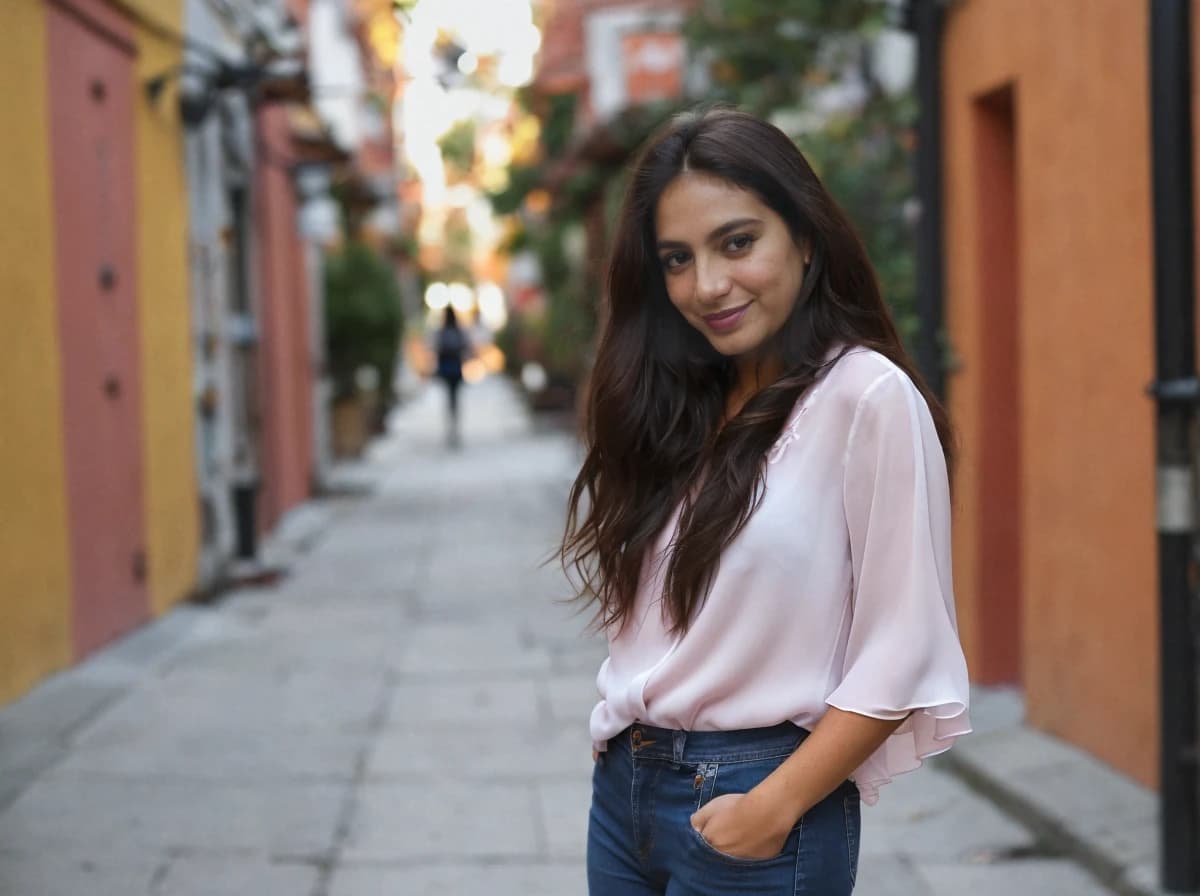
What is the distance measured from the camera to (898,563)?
71.0 inches

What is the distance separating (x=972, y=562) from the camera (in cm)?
680

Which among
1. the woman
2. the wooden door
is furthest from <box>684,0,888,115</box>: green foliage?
the woman

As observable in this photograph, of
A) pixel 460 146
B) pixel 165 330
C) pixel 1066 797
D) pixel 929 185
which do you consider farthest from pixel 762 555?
pixel 460 146

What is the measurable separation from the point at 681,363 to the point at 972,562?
4.90 meters

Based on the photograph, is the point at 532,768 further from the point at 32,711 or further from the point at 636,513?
the point at 636,513

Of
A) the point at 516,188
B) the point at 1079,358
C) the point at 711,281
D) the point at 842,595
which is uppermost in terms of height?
the point at 516,188

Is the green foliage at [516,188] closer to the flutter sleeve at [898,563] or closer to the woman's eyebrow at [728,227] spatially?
the woman's eyebrow at [728,227]

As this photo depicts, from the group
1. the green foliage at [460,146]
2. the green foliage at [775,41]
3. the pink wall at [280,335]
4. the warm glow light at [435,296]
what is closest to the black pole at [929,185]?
the green foliage at [775,41]

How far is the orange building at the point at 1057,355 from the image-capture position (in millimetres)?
5137

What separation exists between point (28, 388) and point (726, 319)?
5320 millimetres

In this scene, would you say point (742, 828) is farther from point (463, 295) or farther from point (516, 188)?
point (463, 295)

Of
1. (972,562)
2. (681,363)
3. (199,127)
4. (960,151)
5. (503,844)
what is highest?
(199,127)

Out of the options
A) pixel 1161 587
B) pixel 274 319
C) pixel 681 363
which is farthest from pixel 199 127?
pixel 681 363

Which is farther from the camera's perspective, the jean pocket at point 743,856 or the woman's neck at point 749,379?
the woman's neck at point 749,379
